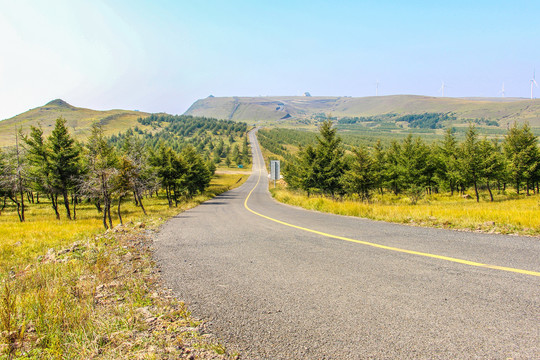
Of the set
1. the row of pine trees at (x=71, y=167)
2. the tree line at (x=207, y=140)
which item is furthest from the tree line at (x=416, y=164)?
the tree line at (x=207, y=140)

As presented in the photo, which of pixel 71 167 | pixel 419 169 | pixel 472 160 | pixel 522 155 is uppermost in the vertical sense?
pixel 71 167

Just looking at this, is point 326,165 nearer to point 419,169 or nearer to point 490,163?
point 419,169

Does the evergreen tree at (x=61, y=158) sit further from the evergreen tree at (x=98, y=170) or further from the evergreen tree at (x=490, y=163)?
the evergreen tree at (x=490, y=163)

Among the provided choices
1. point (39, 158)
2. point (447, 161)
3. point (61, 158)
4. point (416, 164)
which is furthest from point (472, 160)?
point (39, 158)

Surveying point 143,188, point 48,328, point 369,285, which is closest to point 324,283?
point 369,285

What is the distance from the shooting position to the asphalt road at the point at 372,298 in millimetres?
2389

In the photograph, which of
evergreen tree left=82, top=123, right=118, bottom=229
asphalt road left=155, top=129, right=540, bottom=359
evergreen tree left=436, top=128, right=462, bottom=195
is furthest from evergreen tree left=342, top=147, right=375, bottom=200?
asphalt road left=155, top=129, right=540, bottom=359

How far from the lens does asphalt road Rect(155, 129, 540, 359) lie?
7.84ft

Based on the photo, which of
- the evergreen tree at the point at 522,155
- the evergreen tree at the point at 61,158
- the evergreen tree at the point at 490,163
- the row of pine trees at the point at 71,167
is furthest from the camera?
the evergreen tree at the point at 522,155

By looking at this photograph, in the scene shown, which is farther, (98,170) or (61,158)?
(61,158)

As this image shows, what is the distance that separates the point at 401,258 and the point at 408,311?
2070 millimetres

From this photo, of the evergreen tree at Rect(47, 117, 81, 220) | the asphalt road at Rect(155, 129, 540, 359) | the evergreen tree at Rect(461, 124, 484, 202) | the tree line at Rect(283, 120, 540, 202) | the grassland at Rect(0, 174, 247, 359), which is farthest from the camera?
the evergreen tree at Rect(47, 117, 81, 220)

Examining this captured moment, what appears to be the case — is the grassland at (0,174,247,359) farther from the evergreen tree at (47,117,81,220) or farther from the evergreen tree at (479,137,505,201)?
the evergreen tree at (479,137,505,201)

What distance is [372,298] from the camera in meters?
3.34
